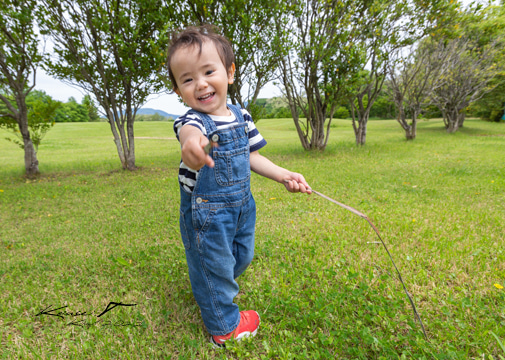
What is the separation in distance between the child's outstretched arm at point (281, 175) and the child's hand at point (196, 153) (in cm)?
73

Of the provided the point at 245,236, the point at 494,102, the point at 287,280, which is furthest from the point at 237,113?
the point at 494,102

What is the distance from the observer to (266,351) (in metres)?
1.93

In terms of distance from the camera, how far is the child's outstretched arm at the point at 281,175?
6.22 feet

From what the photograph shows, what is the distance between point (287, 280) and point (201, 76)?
A: 203 centimetres

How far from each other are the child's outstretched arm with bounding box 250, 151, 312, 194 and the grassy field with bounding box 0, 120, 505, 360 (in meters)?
1.03

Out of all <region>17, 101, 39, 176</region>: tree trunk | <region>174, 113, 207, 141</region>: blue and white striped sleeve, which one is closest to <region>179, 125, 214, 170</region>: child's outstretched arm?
<region>174, 113, 207, 141</region>: blue and white striped sleeve

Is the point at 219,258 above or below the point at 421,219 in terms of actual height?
above

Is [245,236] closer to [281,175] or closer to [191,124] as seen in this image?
[281,175]

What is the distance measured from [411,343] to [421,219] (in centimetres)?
265

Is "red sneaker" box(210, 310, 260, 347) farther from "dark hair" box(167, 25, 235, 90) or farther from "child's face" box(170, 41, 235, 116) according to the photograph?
"dark hair" box(167, 25, 235, 90)

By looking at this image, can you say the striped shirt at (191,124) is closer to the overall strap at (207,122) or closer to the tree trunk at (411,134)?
the overall strap at (207,122)

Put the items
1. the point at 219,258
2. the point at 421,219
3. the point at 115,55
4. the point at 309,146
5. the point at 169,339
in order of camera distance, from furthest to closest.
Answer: the point at 309,146, the point at 115,55, the point at 421,219, the point at 169,339, the point at 219,258

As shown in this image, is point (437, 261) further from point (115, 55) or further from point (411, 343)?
point (115, 55)

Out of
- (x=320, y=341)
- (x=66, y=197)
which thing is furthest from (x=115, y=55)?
(x=320, y=341)
